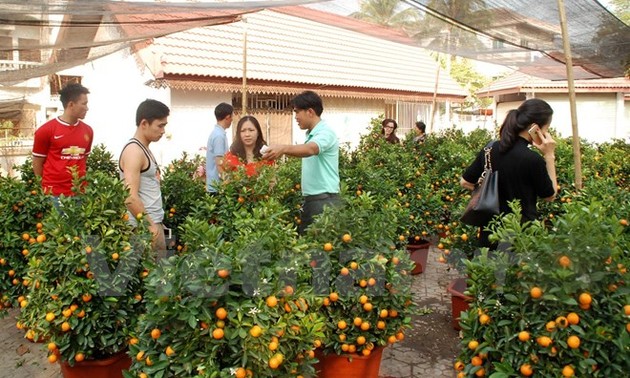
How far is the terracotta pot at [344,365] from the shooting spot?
3.09m

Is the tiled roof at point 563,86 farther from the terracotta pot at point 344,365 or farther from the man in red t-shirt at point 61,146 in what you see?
the terracotta pot at point 344,365

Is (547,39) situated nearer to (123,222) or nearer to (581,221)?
(581,221)

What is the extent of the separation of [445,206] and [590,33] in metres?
2.59

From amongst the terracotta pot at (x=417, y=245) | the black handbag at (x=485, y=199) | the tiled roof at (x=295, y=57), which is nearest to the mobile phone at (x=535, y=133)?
the black handbag at (x=485, y=199)

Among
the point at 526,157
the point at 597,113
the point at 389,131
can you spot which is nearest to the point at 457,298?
the point at 526,157

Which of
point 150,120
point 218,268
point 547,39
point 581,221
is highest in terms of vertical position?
point 547,39

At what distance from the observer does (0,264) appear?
13.3ft

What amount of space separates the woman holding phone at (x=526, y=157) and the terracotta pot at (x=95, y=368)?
2.67m

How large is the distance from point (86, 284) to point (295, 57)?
11512 millimetres

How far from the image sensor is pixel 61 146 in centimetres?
439

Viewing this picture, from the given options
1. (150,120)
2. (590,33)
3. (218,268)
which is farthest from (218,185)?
(590,33)

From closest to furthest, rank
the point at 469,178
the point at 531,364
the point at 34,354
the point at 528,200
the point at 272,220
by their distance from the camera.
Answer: the point at 531,364 < the point at 272,220 < the point at 528,200 < the point at 469,178 < the point at 34,354

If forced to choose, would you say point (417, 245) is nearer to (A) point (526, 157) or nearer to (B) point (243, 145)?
(B) point (243, 145)

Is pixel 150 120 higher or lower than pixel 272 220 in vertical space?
higher
